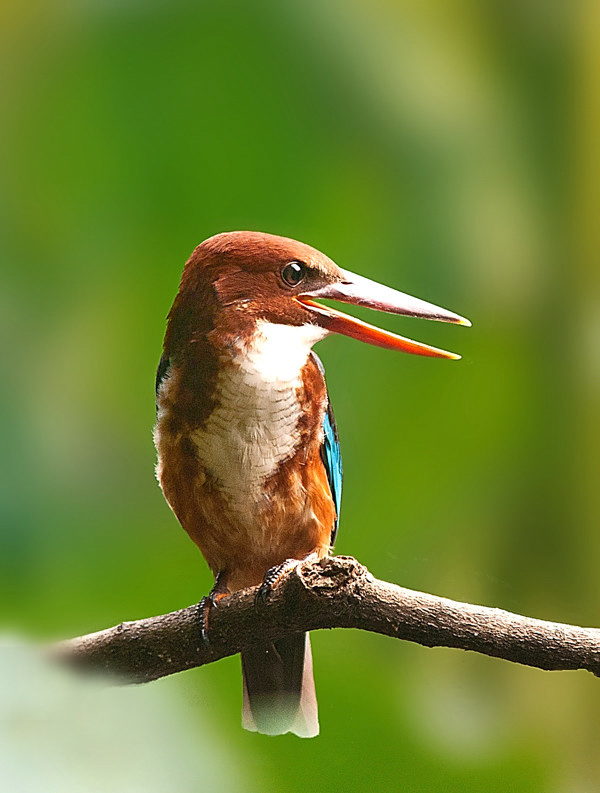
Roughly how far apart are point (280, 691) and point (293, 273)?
33cm

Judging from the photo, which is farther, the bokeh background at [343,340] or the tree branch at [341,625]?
the bokeh background at [343,340]

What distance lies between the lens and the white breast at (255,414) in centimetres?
62

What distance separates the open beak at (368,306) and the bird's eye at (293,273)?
1 centimetres

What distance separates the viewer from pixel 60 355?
2.40 ft

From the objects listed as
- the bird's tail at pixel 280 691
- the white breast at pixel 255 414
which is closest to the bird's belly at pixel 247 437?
the white breast at pixel 255 414

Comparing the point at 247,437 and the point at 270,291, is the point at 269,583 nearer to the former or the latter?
the point at 247,437

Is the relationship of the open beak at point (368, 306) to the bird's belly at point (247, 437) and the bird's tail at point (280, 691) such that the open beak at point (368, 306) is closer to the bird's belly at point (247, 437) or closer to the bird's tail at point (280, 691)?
the bird's belly at point (247, 437)

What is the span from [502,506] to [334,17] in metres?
0.48

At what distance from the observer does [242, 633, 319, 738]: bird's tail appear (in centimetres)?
71

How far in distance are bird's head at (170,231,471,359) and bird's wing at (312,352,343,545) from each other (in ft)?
0.17

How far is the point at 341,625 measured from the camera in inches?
24.2

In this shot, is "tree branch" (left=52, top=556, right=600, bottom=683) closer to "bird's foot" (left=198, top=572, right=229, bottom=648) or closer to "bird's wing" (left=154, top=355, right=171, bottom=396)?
"bird's foot" (left=198, top=572, right=229, bottom=648)

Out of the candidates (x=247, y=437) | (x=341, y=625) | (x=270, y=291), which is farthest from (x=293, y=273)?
(x=341, y=625)

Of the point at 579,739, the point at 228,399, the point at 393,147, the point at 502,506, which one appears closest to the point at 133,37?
the point at 393,147
